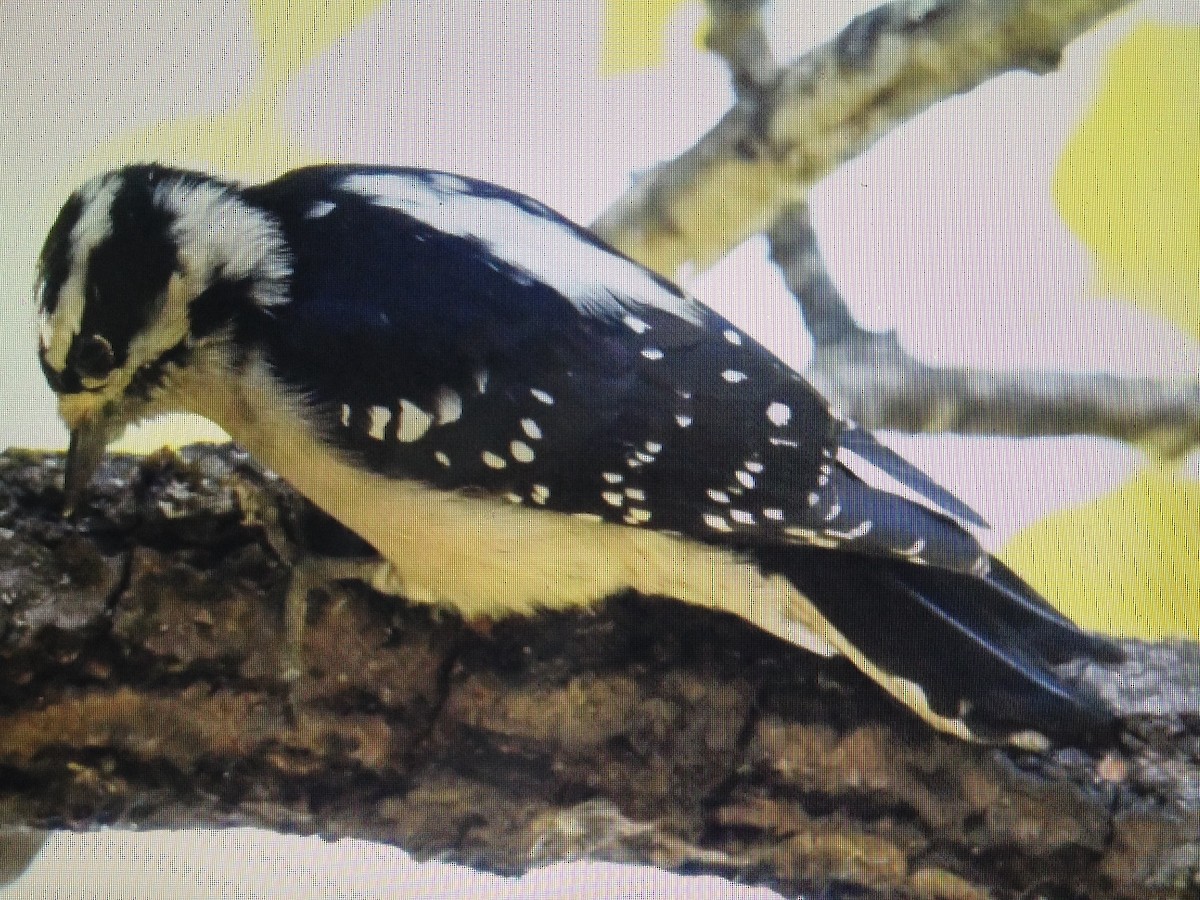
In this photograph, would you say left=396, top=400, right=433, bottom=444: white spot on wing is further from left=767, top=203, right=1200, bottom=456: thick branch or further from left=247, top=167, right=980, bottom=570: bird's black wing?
left=767, top=203, right=1200, bottom=456: thick branch

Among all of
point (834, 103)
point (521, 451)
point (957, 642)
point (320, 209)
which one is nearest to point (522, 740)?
point (521, 451)

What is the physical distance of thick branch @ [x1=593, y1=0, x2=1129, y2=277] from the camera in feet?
2.46

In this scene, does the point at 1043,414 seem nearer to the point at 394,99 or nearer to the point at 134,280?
the point at 394,99

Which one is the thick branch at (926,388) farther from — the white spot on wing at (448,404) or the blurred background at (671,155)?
the white spot on wing at (448,404)

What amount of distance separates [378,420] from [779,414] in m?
0.28

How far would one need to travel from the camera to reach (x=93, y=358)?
2.29 ft

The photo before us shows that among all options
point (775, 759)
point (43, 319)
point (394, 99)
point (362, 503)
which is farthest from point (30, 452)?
point (775, 759)

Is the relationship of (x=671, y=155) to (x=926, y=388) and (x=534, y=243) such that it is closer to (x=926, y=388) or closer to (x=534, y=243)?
(x=534, y=243)

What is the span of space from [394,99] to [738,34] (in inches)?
11.0

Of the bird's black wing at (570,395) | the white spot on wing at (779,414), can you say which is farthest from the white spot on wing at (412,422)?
the white spot on wing at (779,414)

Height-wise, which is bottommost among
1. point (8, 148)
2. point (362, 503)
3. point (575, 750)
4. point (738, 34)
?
point (575, 750)

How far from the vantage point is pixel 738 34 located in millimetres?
784

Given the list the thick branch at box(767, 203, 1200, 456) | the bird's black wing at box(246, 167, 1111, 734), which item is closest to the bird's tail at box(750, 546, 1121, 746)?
the bird's black wing at box(246, 167, 1111, 734)

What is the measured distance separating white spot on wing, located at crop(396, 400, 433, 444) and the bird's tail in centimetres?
25
